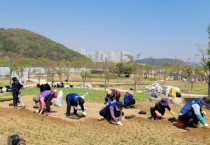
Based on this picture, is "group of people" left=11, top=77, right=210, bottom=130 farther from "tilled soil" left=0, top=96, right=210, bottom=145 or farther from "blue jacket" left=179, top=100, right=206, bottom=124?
"tilled soil" left=0, top=96, right=210, bottom=145

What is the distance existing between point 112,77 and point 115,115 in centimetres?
4877

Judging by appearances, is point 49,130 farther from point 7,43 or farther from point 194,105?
point 7,43

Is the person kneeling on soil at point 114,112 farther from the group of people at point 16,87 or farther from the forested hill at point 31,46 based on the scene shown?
the forested hill at point 31,46

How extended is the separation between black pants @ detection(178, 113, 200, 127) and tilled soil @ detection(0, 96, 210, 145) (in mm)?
421

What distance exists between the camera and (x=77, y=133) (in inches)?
395

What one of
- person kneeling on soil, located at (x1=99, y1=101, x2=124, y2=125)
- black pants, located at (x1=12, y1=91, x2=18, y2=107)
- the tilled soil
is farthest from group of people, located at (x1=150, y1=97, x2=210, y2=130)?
black pants, located at (x1=12, y1=91, x2=18, y2=107)

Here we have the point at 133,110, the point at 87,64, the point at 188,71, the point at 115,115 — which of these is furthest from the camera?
the point at 87,64

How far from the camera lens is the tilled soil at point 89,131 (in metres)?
9.05

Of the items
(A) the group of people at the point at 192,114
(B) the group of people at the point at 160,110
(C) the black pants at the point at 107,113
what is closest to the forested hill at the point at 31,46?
(B) the group of people at the point at 160,110

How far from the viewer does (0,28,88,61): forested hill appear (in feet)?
346

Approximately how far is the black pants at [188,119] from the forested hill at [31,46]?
90732 millimetres

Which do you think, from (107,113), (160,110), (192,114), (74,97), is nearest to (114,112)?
(107,113)

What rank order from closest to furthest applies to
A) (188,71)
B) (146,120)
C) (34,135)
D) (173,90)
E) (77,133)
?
1. (34,135)
2. (77,133)
3. (146,120)
4. (173,90)
5. (188,71)

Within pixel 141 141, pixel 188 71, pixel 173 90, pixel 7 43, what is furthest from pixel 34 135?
pixel 7 43
